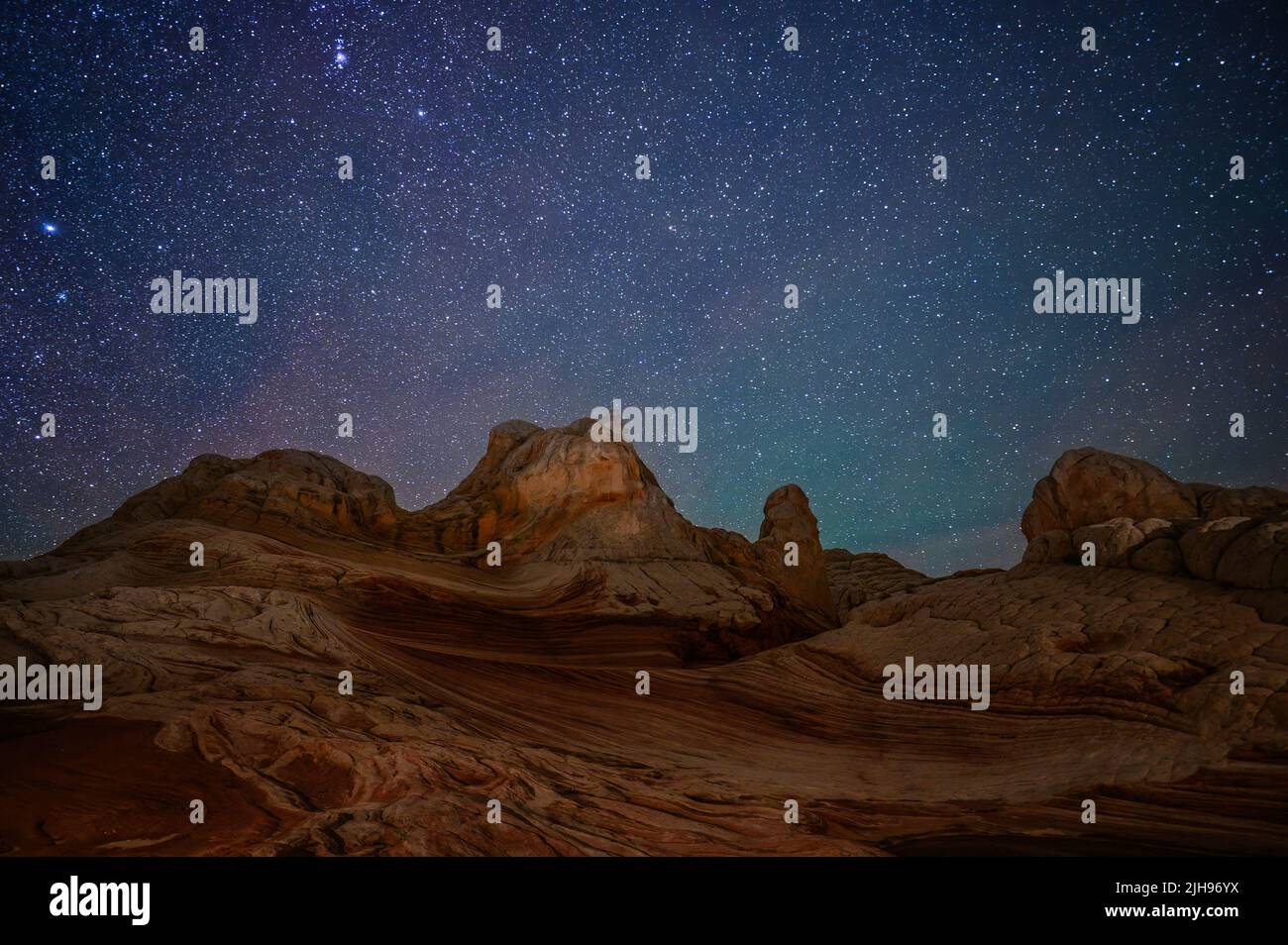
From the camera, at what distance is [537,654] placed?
15477 millimetres

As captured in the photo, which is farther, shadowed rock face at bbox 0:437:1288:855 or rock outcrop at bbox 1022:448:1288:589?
rock outcrop at bbox 1022:448:1288:589

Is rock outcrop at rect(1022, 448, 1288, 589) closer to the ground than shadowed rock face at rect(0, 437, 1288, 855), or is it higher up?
higher up

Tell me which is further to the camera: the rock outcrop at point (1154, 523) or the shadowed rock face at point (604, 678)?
the rock outcrop at point (1154, 523)

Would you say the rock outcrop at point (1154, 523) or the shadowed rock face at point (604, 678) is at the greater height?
the rock outcrop at point (1154, 523)

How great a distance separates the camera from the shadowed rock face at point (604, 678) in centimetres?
772

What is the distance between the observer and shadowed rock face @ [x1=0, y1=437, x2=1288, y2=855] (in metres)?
7.72

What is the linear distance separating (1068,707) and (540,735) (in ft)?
30.6

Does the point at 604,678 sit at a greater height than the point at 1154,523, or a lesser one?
lesser

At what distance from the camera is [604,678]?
48.2ft

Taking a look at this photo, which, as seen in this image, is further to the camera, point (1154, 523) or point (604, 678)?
point (1154, 523)
